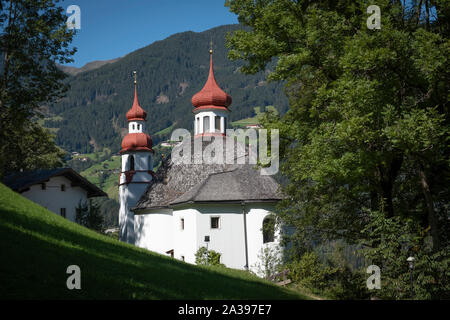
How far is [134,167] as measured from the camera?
40750 millimetres

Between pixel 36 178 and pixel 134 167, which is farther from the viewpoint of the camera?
pixel 134 167

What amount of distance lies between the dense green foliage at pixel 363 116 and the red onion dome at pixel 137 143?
85.9ft

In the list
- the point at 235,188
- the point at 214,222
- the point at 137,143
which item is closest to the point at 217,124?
the point at 137,143

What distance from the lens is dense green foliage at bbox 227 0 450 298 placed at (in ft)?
39.4

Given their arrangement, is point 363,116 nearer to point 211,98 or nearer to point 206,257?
point 206,257

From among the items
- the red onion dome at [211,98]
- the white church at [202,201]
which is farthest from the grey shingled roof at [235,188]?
the red onion dome at [211,98]

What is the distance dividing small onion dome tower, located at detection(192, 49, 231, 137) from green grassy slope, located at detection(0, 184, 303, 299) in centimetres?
2508

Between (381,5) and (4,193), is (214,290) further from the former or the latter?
(4,193)

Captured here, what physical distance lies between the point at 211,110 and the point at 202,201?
13776mm

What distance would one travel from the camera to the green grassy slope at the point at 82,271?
6.98 meters

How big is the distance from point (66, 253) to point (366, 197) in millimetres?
11340

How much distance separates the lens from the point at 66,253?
994cm

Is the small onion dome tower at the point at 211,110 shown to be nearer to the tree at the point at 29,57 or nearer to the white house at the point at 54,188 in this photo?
the white house at the point at 54,188
